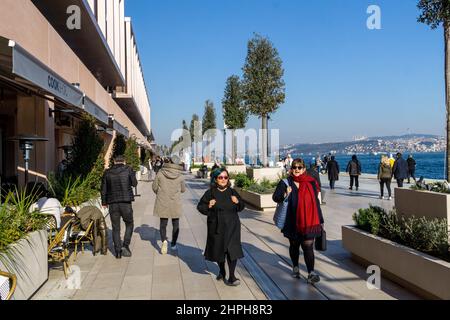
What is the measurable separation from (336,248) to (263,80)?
13.4 m

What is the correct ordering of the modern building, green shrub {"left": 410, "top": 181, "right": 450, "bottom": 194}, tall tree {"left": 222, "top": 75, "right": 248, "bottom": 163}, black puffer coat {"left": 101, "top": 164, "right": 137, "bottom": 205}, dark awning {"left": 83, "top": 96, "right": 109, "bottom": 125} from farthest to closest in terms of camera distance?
1. tall tree {"left": 222, "top": 75, "right": 248, "bottom": 163}
2. dark awning {"left": 83, "top": 96, "right": 109, "bottom": 125}
3. black puffer coat {"left": 101, "top": 164, "right": 137, "bottom": 205}
4. green shrub {"left": 410, "top": 181, "right": 450, "bottom": 194}
5. the modern building

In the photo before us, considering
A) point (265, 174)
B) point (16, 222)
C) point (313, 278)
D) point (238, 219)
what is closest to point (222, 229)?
point (238, 219)

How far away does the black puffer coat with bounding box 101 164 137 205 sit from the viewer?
23.8 feet

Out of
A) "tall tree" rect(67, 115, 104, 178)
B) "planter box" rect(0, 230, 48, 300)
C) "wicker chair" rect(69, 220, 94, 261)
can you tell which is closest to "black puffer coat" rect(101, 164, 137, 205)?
"wicker chair" rect(69, 220, 94, 261)

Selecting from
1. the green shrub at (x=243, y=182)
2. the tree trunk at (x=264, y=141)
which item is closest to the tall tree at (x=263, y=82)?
the tree trunk at (x=264, y=141)

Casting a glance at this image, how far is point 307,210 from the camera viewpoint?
5527 mm

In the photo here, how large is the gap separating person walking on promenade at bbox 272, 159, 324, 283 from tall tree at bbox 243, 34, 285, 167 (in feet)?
44.8

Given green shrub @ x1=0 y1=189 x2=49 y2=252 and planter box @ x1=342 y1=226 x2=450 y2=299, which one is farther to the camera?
green shrub @ x1=0 y1=189 x2=49 y2=252

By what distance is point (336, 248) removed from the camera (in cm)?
779

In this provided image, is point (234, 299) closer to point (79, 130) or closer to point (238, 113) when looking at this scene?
point (79, 130)

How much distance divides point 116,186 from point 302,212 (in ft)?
10.8

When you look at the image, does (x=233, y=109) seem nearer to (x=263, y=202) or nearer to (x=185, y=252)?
(x=263, y=202)

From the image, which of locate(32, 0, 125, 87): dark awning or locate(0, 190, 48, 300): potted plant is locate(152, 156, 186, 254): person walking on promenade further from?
locate(32, 0, 125, 87): dark awning
